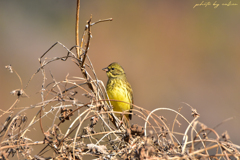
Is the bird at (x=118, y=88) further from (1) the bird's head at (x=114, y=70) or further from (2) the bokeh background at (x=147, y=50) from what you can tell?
(2) the bokeh background at (x=147, y=50)

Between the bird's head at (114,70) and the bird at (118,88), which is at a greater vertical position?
the bird's head at (114,70)

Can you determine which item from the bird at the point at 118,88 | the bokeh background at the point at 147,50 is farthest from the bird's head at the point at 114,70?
the bokeh background at the point at 147,50

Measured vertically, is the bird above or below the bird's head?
below

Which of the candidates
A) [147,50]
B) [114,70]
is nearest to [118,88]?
[114,70]

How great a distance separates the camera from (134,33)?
29.9ft

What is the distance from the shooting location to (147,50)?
896 cm

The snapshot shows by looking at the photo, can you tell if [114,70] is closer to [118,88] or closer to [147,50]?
[118,88]

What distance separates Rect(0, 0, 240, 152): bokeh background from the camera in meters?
7.61

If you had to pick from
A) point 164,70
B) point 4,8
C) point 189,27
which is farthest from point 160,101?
point 4,8

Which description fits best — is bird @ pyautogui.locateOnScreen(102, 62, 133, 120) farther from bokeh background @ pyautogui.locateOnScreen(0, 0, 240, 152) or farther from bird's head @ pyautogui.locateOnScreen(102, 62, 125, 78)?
bokeh background @ pyautogui.locateOnScreen(0, 0, 240, 152)

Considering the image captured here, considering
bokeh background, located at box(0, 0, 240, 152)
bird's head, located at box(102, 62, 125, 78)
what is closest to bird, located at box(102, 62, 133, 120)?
bird's head, located at box(102, 62, 125, 78)

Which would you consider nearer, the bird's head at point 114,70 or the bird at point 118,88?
the bird at point 118,88

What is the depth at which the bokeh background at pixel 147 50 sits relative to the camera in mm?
7605

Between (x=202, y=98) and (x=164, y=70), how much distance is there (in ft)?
4.33
